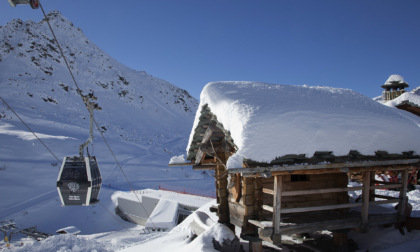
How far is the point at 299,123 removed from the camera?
5156 millimetres

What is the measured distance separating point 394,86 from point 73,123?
48145 mm

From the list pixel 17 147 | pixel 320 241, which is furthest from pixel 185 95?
pixel 320 241

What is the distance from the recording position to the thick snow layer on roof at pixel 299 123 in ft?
15.8

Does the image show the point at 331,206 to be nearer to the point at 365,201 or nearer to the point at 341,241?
the point at 365,201

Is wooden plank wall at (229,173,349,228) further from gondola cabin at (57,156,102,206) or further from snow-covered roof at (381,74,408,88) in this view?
snow-covered roof at (381,74,408,88)

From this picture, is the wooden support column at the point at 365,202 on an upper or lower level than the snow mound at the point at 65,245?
upper

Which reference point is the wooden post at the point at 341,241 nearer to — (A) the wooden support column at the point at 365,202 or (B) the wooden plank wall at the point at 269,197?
(A) the wooden support column at the point at 365,202

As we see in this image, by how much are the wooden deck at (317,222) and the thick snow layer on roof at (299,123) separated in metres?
1.59

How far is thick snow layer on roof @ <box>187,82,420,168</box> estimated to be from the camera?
4.82 metres

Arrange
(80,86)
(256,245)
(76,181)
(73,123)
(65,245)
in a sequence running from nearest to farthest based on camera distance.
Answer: (256,245) < (76,181) < (65,245) < (73,123) < (80,86)

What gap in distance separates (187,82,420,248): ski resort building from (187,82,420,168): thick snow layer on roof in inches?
0.7

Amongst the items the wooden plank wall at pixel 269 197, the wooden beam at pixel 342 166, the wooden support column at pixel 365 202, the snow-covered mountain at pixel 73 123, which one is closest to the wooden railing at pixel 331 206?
the wooden support column at pixel 365 202

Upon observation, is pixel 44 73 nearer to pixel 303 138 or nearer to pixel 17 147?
pixel 17 147

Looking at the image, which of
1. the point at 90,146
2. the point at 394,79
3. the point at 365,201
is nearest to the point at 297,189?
the point at 365,201
